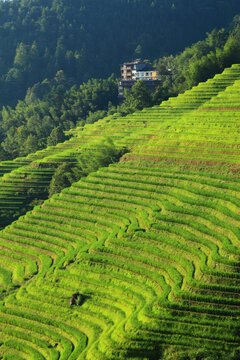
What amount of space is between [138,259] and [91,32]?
143 metres

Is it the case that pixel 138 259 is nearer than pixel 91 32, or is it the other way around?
pixel 138 259

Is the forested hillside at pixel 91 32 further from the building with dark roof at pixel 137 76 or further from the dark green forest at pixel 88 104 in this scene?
the building with dark roof at pixel 137 76

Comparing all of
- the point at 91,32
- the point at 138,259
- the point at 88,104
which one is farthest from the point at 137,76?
the point at 138,259

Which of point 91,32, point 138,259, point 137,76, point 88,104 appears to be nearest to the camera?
point 138,259

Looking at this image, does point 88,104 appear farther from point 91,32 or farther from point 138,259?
point 138,259

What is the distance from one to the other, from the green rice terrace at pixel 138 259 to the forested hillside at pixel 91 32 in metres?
108

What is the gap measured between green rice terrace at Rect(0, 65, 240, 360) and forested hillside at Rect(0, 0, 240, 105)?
108 meters

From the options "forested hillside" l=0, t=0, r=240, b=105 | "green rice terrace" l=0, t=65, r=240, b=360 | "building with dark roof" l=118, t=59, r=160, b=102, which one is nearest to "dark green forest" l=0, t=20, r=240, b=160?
"building with dark roof" l=118, t=59, r=160, b=102

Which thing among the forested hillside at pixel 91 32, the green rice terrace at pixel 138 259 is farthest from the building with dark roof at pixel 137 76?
the green rice terrace at pixel 138 259

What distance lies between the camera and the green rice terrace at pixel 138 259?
953 inches

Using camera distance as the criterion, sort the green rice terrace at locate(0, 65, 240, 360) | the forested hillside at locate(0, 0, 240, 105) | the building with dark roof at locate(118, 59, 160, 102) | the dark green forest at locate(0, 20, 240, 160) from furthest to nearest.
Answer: the forested hillside at locate(0, 0, 240, 105) < the building with dark roof at locate(118, 59, 160, 102) < the dark green forest at locate(0, 20, 240, 160) < the green rice terrace at locate(0, 65, 240, 360)

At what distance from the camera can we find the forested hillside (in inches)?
5950

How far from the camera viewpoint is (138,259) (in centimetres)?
3056

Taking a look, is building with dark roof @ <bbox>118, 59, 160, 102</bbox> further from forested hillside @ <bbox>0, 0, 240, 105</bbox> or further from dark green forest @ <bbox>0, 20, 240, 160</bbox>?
forested hillside @ <bbox>0, 0, 240, 105</bbox>
